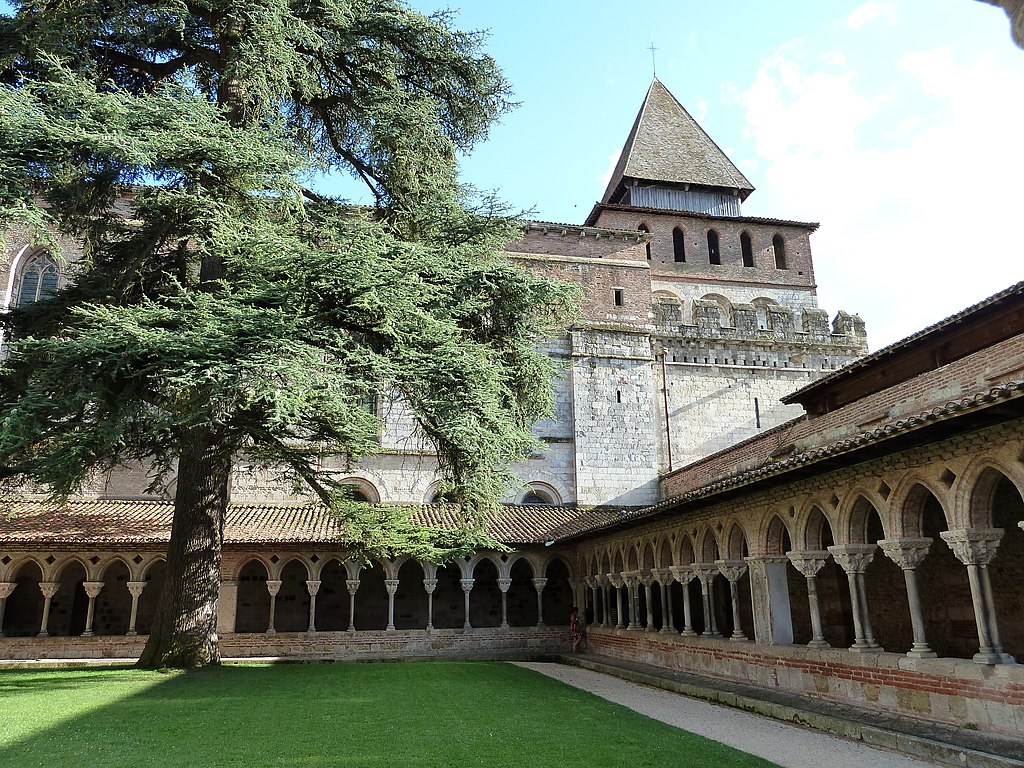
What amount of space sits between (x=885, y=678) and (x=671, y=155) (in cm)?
2661

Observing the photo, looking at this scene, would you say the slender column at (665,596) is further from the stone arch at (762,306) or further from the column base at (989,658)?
the stone arch at (762,306)

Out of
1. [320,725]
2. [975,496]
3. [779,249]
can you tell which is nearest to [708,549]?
[975,496]

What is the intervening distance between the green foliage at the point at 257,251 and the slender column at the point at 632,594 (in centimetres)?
376

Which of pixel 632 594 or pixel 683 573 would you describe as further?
pixel 632 594

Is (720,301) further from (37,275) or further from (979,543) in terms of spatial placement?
(37,275)

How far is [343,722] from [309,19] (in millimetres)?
11892

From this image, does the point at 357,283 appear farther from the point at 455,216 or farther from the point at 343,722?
the point at 343,722

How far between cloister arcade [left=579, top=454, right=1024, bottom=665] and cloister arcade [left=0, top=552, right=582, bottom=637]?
5719 millimetres

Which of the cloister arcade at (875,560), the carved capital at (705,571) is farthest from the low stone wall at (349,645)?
the carved capital at (705,571)

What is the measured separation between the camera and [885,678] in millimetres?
7801

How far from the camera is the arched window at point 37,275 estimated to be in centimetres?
2206

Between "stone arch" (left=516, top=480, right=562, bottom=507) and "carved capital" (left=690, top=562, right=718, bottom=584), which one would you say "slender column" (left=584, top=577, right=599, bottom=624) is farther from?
"carved capital" (left=690, top=562, right=718, bottom=584)

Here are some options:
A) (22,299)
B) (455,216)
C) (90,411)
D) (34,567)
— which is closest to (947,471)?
(455,216)

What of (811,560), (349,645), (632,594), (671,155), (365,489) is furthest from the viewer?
(671,155)
